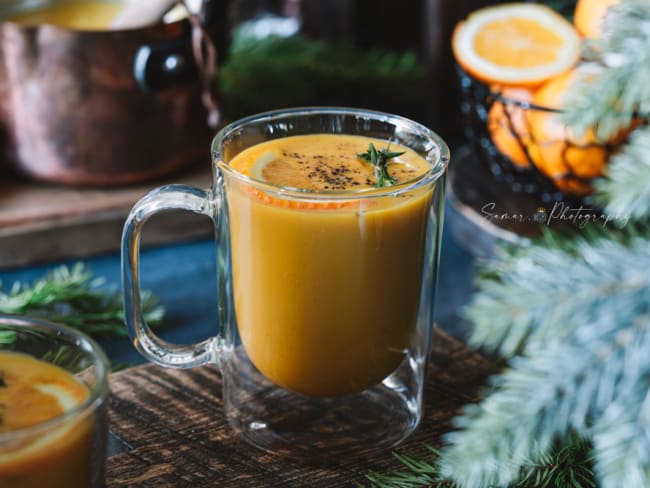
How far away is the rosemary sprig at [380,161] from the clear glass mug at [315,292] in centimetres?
2

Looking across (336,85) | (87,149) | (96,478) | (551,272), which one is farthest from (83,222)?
(551,272)

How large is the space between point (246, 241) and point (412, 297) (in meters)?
0.14

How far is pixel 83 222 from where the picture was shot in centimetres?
108

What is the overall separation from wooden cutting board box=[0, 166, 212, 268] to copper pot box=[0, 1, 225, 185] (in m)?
0.02

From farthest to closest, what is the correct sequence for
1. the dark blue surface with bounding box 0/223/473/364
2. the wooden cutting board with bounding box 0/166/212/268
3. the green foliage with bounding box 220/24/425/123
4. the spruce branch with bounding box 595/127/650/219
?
the green foliage with bounding box 220/24/425/123 → the wooden cutting board with bounding box 0/166/212/268 → the dark blue surface with bounding box 0/223/473/364 → the spruce branch with bounding box 595/127/650/219

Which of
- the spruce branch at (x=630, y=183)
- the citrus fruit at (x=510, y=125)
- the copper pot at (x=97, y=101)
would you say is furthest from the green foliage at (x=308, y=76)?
the spruce branch at (x=630, y=183)

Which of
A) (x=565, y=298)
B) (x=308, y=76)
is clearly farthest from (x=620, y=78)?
(x=308, y=76)

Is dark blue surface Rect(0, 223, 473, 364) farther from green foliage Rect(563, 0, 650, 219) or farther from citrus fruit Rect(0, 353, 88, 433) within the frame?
green foliage Rect(563, 0, 650, 219)

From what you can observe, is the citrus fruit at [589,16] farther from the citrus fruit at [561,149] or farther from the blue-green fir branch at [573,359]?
the blue-green fir branch at [573,359]

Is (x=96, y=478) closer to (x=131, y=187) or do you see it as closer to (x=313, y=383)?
(x=313, y=383)

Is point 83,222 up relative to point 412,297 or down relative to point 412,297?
down

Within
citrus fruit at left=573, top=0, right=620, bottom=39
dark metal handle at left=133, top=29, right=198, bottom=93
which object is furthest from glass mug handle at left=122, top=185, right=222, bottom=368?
citrus fruit at left=573, top=0, right=620, bottom=39

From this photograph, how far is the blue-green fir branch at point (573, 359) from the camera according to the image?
423 mm

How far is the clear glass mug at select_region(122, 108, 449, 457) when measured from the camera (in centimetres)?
61
